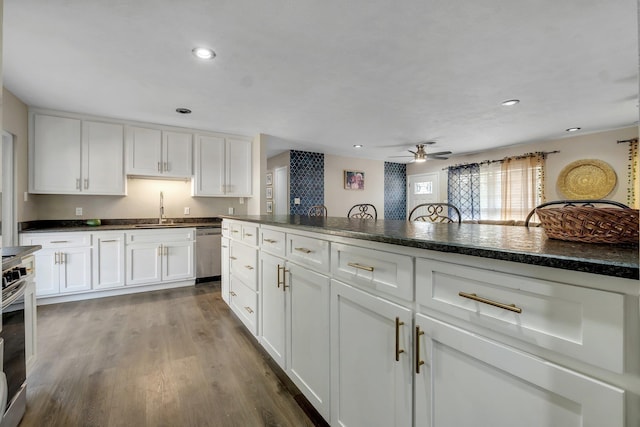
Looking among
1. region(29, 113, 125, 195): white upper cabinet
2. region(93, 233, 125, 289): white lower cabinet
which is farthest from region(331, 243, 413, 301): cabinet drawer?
region(29, 113, 125, 195): white upper cabinet

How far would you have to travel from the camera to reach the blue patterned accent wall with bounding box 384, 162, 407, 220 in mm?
7484

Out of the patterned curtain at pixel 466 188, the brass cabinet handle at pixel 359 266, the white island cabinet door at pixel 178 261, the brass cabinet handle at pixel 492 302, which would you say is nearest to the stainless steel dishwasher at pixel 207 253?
the white island cabinet door at pixel 178 261

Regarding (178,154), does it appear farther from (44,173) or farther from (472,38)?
(472,38)

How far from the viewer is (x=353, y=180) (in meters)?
6.91

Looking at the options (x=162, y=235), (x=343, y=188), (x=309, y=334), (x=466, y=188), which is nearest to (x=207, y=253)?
(x=162, y=235)

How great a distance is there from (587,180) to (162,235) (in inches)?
256

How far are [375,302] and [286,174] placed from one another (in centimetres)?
530

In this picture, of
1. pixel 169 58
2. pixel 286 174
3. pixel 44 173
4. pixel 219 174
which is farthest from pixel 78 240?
pixel 286 174

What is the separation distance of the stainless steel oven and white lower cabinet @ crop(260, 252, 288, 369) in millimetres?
1249

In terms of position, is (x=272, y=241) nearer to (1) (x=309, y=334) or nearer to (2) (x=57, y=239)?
(1) (x=309, y=334)

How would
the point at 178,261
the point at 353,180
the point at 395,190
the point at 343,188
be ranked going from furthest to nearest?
the point at 395,190 < the point at 353,180 < the point at 343,188 < the point at 178,261

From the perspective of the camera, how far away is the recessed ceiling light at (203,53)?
2160 millimetres

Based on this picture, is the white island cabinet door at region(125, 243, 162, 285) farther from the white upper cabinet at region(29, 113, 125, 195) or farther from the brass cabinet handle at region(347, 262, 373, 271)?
the brass cabinet handle at region(347, 262, 373, 271)

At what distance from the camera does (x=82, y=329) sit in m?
2.61
